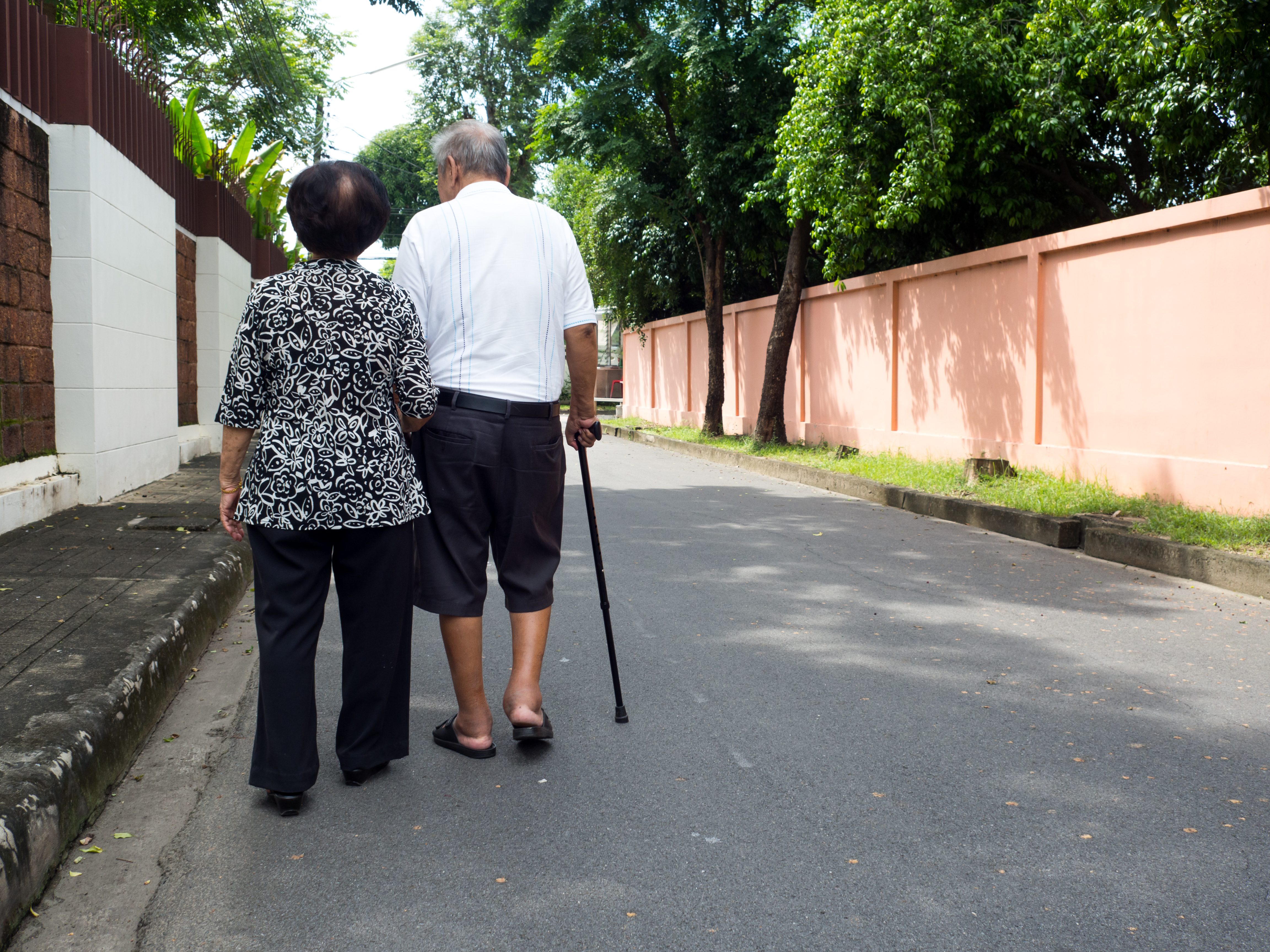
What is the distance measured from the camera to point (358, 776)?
3.46 meters

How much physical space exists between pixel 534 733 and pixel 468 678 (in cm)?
28

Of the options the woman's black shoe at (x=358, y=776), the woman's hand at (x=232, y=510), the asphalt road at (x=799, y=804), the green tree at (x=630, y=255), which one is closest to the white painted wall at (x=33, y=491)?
the asphalt road at (x=799, y=804)

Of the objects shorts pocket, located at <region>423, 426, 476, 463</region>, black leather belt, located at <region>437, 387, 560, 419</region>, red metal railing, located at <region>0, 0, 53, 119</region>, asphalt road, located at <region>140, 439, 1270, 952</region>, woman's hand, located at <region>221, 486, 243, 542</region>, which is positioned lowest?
asphalt road, located at <region>140, 439, 1270, 952</region>

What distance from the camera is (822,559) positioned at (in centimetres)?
744

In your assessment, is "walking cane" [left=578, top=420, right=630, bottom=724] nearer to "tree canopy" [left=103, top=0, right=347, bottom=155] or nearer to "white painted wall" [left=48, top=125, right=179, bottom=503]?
"white painted wall" [left=48, top=125, right=179, bottom=503]

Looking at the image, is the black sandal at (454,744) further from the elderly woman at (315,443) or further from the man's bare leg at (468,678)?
the elderly woman at (315,443)

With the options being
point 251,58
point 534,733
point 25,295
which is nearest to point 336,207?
point 534,733

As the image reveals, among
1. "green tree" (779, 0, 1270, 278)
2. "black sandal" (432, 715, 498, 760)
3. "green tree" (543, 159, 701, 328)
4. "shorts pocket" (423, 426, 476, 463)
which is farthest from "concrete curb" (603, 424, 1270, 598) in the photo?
"green tree" (543, 159, 701, 328)

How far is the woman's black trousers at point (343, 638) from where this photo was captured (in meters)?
3.21

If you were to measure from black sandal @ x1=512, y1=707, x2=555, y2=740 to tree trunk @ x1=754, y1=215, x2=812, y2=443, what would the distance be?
506 inches

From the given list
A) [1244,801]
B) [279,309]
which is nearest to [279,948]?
[279,309]

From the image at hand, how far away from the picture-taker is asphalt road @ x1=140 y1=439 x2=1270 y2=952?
2.59m

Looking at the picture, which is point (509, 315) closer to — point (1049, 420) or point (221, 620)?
point (221, 620)

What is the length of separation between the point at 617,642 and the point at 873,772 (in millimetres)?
1823
